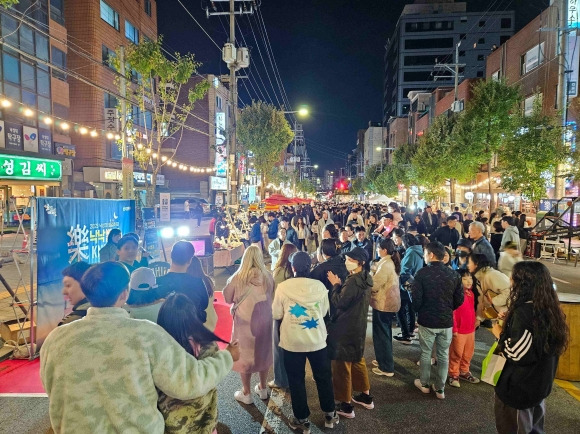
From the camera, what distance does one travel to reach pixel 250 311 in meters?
4.49

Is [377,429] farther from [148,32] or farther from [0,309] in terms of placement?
[148,32]

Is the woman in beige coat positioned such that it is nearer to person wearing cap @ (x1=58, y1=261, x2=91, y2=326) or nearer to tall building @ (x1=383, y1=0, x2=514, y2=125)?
person wearing cap @ (x1=58, y1=261, x2=91, y2=326)

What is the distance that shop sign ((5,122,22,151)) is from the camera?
1933 centimetres

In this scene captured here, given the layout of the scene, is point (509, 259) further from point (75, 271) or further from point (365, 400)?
point (75, 271)

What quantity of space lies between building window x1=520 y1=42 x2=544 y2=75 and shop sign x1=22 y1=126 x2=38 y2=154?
3050 centimetres

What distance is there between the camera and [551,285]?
294 cm

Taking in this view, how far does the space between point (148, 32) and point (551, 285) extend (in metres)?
41.1

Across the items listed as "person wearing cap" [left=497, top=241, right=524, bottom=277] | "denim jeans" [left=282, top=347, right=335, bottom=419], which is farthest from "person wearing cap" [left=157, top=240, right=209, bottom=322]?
"person wearing cap" [left=497, top=241, right=524, bottom=277]

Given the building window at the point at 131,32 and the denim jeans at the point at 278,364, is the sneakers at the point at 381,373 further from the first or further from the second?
the building window at the point at 131,32

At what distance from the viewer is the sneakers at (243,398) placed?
4.59m

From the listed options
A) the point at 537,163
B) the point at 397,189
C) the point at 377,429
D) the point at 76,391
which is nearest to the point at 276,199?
the point at 537,163

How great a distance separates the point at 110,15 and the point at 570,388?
116ft

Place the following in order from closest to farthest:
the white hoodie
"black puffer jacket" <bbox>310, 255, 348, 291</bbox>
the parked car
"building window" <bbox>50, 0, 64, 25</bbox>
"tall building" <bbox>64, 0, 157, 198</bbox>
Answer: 1. the white hoodie
2. "black puffer jacket" <bbox>310, 255, 348, 291</bbox>
3. "building window" <bbox>50, 0, 64, 25</bbox>
4. "tall building" <bbox>64, 0, 157, 198</bbox>
5. the parked car

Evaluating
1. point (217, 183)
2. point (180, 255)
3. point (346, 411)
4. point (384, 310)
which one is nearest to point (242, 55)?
point (384, 310)
